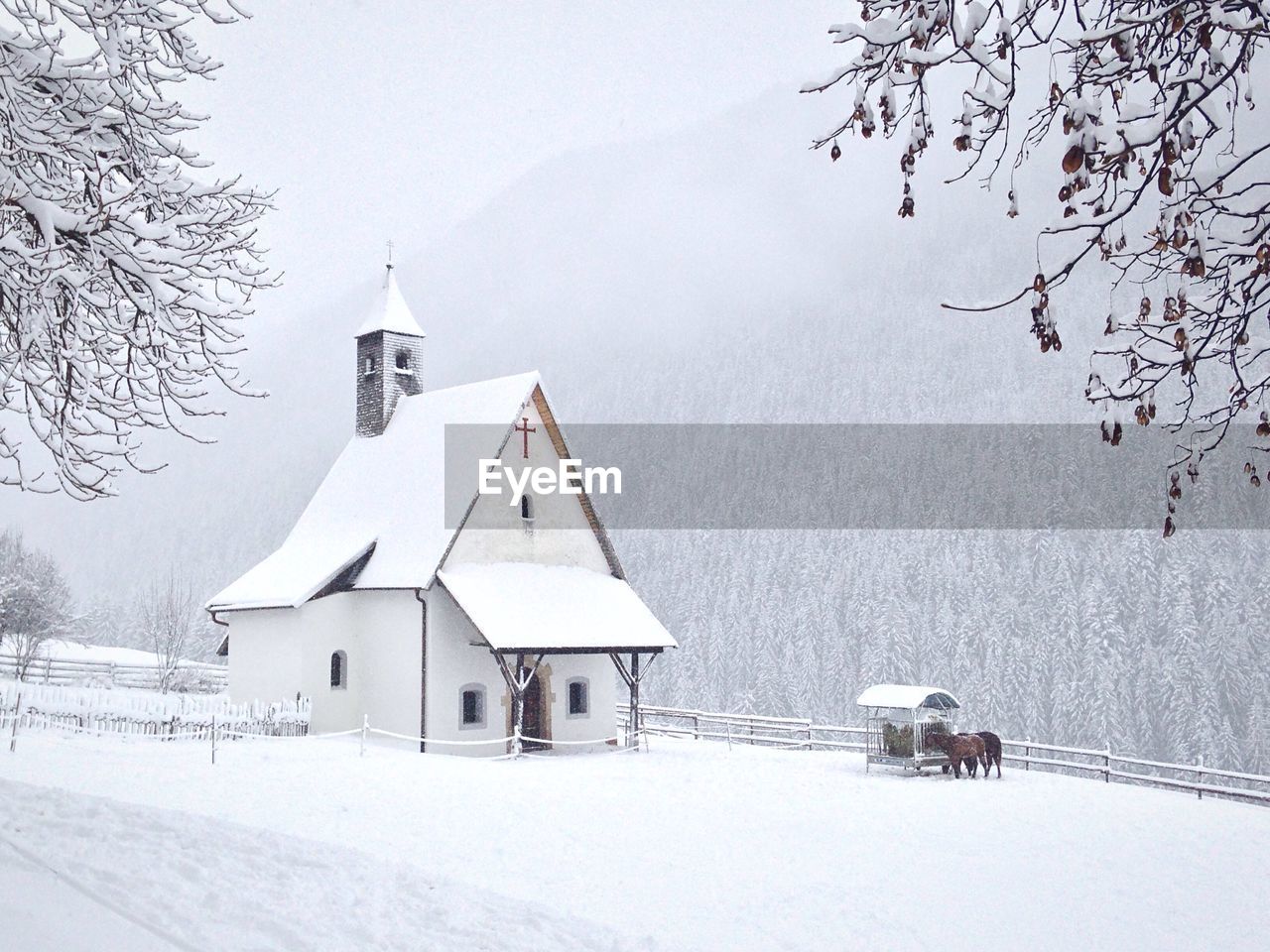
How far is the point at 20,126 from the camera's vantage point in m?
7.11

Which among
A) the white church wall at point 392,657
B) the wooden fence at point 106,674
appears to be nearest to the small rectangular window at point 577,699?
the white church wall at point 392,657

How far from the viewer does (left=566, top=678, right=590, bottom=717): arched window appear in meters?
25.3

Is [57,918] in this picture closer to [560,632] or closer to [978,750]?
[560,632]

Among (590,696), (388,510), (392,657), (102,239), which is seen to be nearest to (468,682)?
(392,657)

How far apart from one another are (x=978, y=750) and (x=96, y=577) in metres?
130

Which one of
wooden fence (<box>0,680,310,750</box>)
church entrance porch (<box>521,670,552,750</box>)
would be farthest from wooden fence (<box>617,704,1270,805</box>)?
wooden fence (<box>0,680,310,750</box>)

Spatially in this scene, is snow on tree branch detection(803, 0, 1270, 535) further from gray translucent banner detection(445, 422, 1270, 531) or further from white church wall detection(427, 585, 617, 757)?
gray translucent banner detection(445, 422, 1270, 531)

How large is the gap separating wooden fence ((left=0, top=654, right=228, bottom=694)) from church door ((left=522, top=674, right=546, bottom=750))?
14207 millimetres

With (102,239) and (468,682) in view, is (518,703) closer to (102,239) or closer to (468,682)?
(468,682)

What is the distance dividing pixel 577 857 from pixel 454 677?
1076cm

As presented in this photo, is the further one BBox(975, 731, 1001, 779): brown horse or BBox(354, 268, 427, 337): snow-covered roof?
BBox(354, 268, 427, 337): snow-covered roof

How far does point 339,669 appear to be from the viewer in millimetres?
25047

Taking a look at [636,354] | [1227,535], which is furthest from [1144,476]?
[636,354]

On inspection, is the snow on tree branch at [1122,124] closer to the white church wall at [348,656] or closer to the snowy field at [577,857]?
the snowy field at [577,857]
